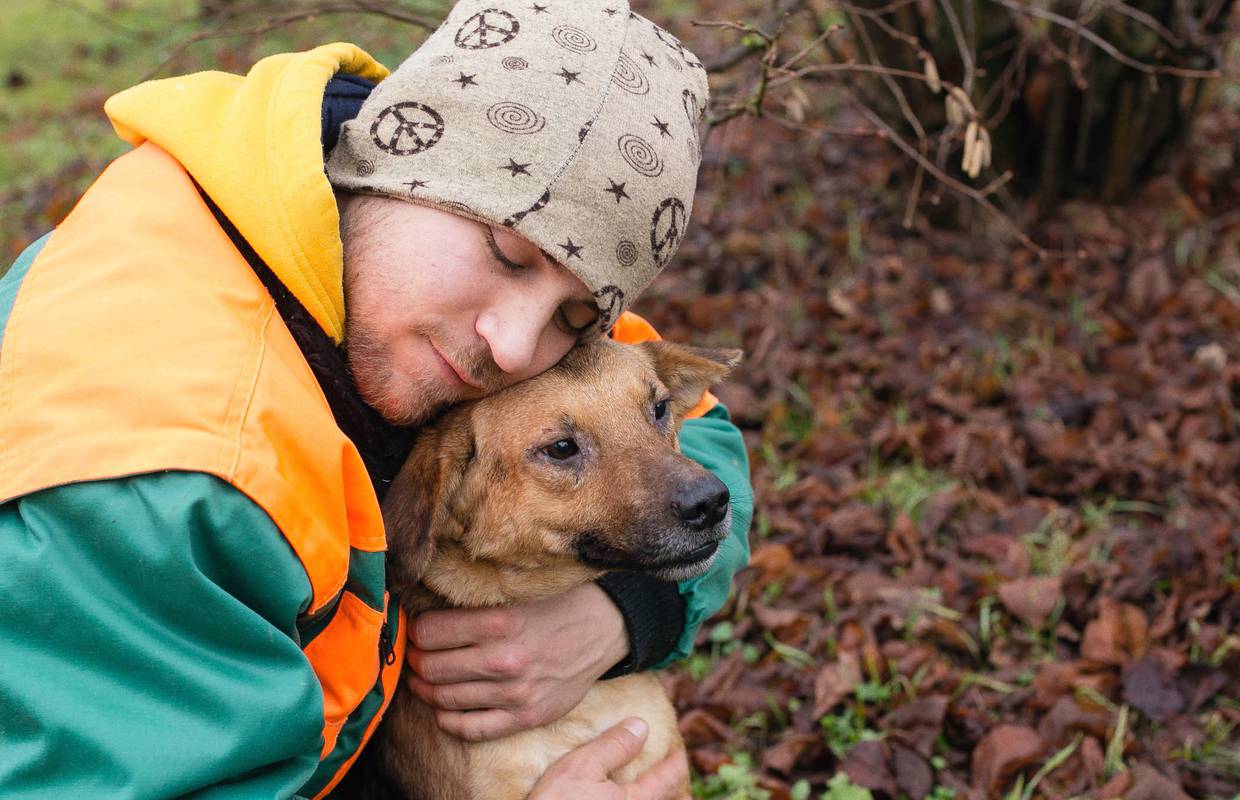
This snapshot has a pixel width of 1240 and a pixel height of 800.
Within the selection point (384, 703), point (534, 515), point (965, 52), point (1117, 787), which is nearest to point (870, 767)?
point (1117, 787)

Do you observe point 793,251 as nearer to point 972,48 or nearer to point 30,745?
point 972,48

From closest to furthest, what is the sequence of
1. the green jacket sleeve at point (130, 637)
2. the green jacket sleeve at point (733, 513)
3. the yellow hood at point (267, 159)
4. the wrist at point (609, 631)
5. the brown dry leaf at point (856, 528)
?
the green jacket sleeve at point (130, 637), the yellow hood at point (267, 159), the wrist at point (609, 631), the green jacket sleeve at point (733, 513), the brown dry leaf at point (856, 528)

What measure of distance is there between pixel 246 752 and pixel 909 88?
16.7 feet

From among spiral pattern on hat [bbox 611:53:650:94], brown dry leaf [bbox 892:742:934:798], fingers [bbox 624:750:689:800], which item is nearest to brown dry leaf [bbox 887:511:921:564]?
brown dry leaf [bbox 892:742:934:798]

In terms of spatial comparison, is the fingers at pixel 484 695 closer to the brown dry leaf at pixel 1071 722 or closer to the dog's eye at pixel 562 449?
the dog's eye at pixel 562 449

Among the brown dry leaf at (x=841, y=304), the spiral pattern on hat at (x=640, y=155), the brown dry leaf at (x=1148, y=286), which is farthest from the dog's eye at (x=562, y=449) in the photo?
the brown dry leaf at (x=1148, y=286)

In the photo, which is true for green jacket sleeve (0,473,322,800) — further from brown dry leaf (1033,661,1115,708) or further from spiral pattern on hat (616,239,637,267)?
brown dry leaf (1033,661,1115,708)

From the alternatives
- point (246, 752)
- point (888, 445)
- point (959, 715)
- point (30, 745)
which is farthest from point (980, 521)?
point (30, 745)

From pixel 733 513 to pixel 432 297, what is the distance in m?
1.30

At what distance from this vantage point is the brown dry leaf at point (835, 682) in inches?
143

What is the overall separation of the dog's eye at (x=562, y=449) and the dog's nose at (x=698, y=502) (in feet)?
1.06

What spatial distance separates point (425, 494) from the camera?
8.61 ft

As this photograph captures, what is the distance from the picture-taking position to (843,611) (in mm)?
4094

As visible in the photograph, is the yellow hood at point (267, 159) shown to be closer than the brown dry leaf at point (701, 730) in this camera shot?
Yes
